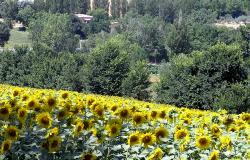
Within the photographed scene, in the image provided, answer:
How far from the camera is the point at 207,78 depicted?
4791 cm

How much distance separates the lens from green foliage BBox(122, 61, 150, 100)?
59.6 m

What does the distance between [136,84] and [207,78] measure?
14175mm

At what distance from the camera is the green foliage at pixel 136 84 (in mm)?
59562

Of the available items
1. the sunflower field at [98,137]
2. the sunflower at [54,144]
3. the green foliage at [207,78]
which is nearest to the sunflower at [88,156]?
the sunflower field at [98,137]

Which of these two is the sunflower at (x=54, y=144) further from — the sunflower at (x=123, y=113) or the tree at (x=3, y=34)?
the tree at (x=3, y=34)

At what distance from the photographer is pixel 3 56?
218ft

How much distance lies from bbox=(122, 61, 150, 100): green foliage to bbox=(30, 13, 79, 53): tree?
188ft

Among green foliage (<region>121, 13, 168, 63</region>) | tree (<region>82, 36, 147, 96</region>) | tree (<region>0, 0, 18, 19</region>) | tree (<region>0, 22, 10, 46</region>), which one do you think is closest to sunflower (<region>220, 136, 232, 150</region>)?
tree (<region>82, 36, 147, 96</region>)

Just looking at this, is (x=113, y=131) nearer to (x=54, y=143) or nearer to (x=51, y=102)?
(x=54, y=143)

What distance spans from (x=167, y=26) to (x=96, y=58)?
3409 inches

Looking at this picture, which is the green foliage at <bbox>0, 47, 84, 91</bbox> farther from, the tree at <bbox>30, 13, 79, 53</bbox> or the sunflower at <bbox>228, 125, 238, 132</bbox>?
the sunflower at <bbox>228, 125, 238, 132</bbox>

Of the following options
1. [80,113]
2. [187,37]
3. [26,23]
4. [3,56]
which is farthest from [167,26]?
[80,113]

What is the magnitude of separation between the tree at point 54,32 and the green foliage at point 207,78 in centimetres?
7094

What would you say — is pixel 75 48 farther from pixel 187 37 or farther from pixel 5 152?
pixel 5 152
